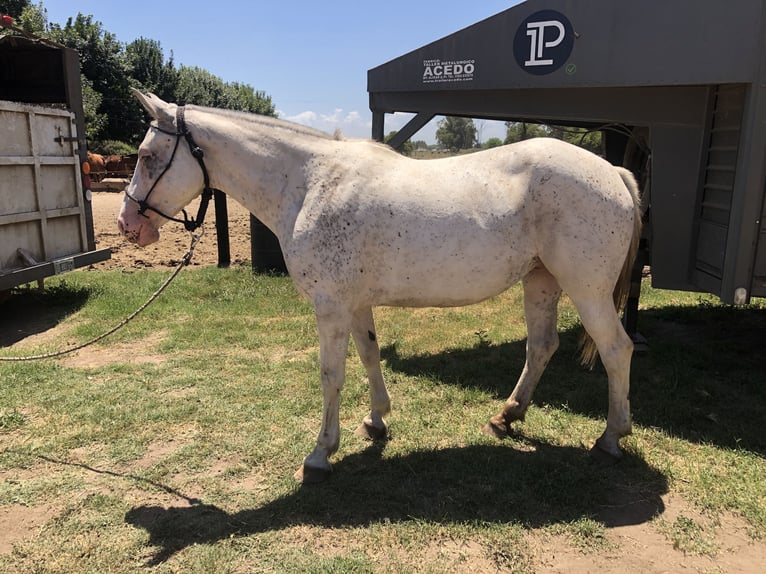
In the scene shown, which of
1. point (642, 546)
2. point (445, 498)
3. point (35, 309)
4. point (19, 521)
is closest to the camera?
point (642, 546)

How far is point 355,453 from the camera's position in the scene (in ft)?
11.7

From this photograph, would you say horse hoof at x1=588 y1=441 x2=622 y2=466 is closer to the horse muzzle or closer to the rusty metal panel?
the horse muzzle

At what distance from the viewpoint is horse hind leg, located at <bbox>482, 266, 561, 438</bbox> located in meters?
3.79

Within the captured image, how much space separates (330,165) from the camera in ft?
10.5

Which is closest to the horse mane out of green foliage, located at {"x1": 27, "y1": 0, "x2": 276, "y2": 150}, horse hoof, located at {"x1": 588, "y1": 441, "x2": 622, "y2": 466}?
horse hoof, located at {"x1": 588, "y1": 441, "x2": 622, "y2": 466}

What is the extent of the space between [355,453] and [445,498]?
741 mm

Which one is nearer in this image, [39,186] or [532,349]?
[532,349]

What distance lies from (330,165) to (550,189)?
1.30 meters

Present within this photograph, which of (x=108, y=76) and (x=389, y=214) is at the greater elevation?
(x=108, y=76)

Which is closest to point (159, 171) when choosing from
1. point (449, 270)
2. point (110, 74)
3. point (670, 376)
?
point (449, 270)

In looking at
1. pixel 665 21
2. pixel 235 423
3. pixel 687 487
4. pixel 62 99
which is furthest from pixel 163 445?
pixel 62 99

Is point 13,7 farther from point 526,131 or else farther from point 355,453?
point 355,453

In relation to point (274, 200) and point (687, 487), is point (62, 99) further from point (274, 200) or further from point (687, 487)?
point (687, 487)

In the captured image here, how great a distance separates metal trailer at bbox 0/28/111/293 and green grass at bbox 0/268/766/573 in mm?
1062
